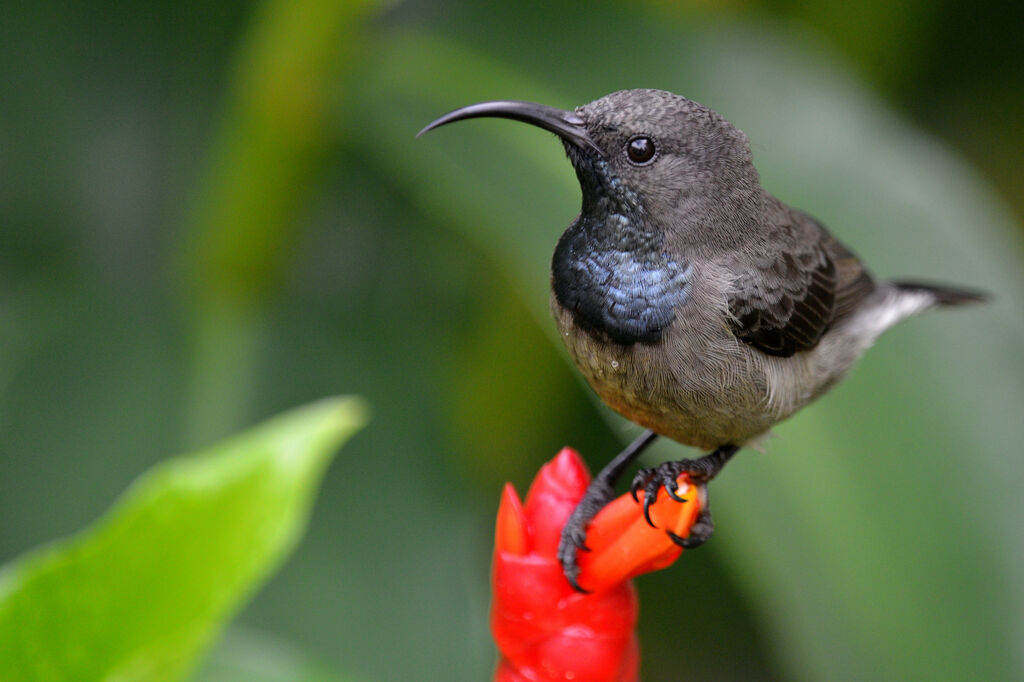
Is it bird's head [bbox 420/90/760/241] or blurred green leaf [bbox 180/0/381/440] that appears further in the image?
blurred green leaf [bbox 180/0/381/440]

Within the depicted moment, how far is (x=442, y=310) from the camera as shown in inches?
114

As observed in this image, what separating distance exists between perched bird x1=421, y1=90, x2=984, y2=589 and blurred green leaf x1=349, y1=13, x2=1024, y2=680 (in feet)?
1.79

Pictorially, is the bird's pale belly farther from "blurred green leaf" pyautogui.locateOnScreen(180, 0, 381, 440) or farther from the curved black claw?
"blurred green leaf" pyautogui.locateOnScreen(180, 0, 381, 440)

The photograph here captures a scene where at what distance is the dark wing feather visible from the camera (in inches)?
54.1

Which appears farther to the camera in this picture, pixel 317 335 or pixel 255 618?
pixel 317 335

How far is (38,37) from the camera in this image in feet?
9.07

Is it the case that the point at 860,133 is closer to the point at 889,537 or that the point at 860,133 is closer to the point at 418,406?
the point at 889,537

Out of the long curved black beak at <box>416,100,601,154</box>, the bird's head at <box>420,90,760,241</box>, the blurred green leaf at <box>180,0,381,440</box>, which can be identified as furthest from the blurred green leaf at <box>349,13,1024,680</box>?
the long curved black beak at <box>416,100,601,154</box>

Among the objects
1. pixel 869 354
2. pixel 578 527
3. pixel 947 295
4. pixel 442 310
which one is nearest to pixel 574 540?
pixel 578 527

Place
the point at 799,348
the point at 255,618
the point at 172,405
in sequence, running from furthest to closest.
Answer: the point at 172,405 → the point at 255,618 → the point at 799,348

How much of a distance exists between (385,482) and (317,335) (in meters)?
0.37

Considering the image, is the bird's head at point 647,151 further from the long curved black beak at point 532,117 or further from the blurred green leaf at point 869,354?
the blurred green leaf at point 869,354

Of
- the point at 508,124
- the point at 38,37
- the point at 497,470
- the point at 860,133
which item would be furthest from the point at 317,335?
the point at 860,133

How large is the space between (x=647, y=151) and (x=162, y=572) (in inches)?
27.0
